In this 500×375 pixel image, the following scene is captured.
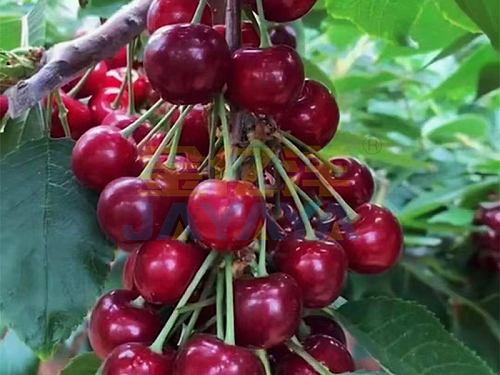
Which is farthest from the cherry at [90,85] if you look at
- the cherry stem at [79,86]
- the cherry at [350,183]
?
the cherry at [350,183]

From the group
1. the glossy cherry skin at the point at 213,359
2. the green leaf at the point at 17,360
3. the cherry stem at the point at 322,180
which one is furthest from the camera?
the green leaf at the point at 17,360

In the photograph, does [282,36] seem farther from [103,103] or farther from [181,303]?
[181,303]

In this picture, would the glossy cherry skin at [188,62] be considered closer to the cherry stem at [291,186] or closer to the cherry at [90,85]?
the cherry stem at [291,186]

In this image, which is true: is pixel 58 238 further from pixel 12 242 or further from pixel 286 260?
pixel 286 260

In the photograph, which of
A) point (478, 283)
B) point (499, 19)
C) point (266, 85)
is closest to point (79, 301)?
point (266, 85)

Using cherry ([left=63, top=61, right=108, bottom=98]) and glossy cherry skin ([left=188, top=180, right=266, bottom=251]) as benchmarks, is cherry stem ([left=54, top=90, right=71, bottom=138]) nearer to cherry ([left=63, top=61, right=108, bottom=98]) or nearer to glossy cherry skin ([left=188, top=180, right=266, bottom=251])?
cherry ([left=63, top=61, right=108, bottom=98])

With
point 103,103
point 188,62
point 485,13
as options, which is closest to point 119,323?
point 188,62

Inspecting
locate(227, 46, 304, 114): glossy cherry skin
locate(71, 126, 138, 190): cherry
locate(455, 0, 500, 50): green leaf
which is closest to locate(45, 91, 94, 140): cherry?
locate(71, 126, 138, 190): cherry
